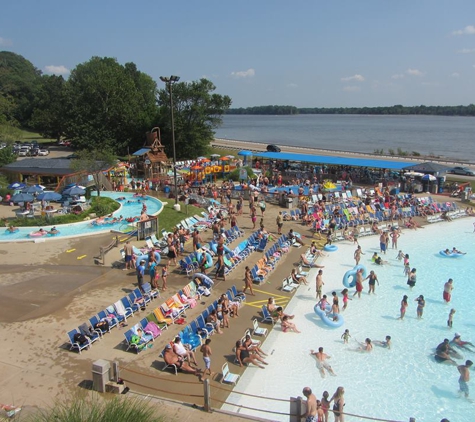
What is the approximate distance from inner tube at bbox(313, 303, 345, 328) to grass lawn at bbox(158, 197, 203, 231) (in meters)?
11.1

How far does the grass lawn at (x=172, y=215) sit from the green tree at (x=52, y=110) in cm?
3822

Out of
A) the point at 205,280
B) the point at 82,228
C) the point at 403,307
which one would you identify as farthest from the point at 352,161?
the point at 205,280

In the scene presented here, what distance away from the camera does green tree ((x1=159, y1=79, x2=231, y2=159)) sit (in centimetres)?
5400

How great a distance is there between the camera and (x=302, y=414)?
8.67 m

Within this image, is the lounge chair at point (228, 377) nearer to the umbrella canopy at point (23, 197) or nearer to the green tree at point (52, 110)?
the umbrella canopy at point (23, 197)

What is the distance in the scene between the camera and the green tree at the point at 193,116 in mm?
54000

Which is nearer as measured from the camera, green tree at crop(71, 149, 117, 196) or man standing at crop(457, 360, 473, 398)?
man standing at crop(457, 360, 473, 398)

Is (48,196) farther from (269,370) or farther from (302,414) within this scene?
(302,414)

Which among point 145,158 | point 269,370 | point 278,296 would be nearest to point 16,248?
point 278,296

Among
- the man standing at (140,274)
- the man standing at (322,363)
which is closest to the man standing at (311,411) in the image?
the man standing at (322,363)

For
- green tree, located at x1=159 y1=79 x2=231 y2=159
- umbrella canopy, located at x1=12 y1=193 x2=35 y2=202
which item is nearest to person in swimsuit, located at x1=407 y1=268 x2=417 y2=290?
umbrella canopy, located at x1=12 y1=193 x2=35 y2=202

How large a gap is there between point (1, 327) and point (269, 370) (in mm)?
7734

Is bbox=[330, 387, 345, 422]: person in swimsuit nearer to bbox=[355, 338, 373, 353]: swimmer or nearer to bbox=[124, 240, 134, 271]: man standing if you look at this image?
bbox=[355, 338, 373, 353]: swimmer

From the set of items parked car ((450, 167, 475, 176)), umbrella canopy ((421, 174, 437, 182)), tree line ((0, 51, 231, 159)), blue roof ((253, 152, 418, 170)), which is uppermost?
tree line ((0, 51, 231, 159))
